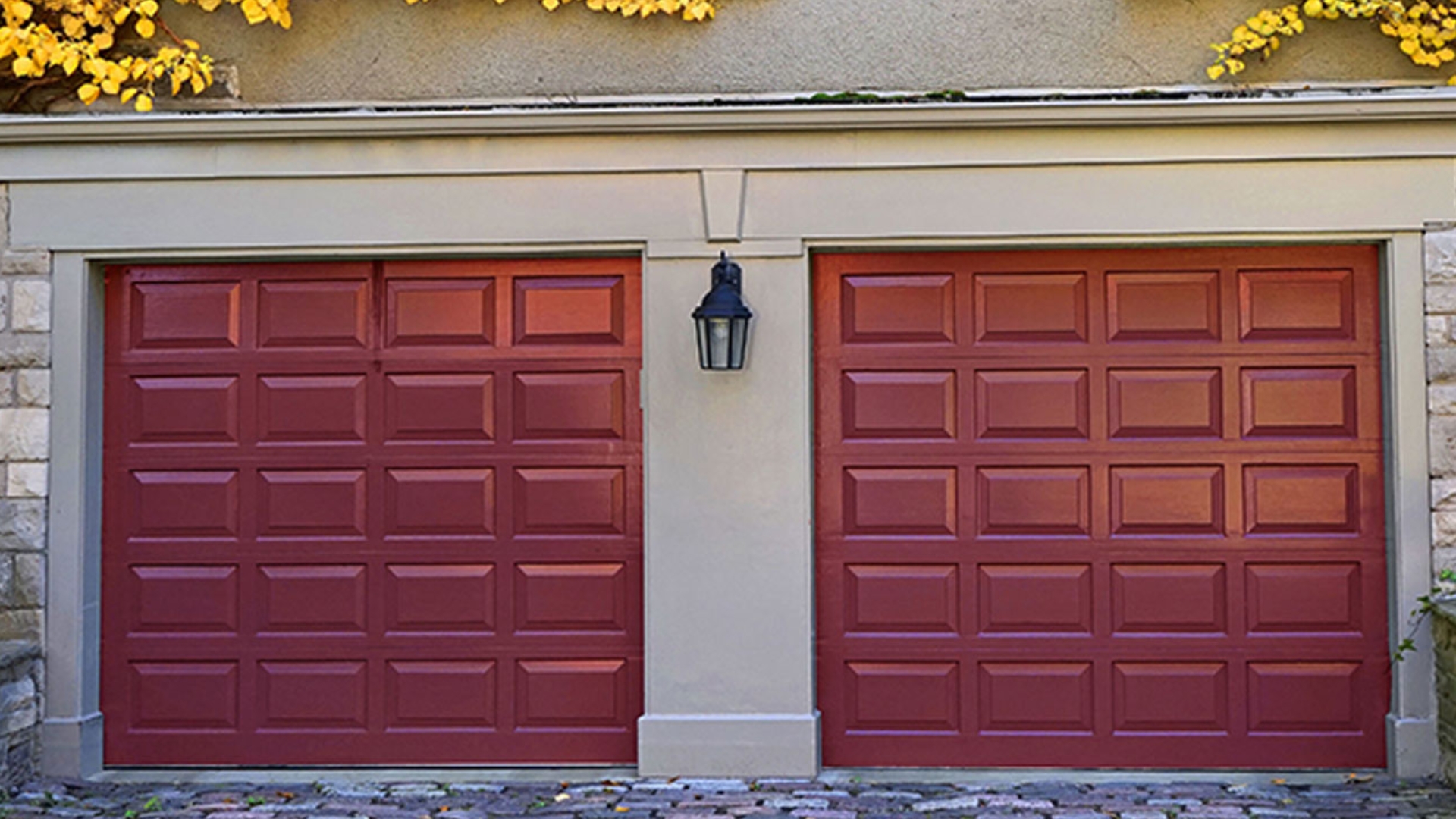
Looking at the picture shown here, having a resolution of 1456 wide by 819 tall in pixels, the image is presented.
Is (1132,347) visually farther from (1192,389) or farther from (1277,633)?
(1277,633)

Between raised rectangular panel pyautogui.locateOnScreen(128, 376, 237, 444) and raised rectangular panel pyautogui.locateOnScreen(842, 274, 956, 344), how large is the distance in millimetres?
2729

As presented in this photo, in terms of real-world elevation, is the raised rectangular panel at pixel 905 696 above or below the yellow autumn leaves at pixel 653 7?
below

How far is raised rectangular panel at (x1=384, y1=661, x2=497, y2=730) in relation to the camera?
6.34 meters

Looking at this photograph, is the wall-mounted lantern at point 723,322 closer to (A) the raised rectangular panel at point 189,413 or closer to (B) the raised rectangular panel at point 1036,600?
(B) the raised rectangular panel at point 1036,600

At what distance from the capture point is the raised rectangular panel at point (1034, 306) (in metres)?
6.23

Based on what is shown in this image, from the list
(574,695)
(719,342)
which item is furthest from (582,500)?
(719,342)

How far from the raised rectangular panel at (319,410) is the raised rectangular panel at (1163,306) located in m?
3.27

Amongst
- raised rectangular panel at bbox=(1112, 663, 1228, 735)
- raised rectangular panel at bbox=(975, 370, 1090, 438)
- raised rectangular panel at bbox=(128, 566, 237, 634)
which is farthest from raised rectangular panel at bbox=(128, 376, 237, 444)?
raised rectangular panel at bbox=(1112, 663, 1228, 735)

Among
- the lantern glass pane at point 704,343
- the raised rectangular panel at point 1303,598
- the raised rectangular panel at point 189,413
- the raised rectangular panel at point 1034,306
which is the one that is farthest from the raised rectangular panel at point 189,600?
the raised rectangular panel at point 1303,598

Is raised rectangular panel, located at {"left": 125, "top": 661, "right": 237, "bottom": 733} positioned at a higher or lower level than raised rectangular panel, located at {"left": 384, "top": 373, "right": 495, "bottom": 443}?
lower

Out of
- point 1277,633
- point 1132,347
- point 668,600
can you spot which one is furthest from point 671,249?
point 1277,633

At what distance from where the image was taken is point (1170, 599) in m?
6.19

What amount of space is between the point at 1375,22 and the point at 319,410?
4.76m

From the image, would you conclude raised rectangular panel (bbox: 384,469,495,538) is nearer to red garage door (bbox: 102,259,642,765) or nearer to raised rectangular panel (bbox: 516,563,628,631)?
red garage door (bbox: 102,259,642,765)
